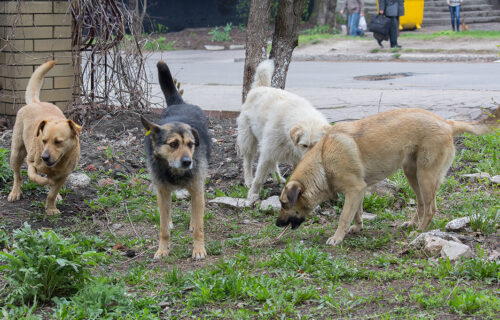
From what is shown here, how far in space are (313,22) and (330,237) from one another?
27013mm

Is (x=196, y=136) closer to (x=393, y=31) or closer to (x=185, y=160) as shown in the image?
(x=185, y=160)

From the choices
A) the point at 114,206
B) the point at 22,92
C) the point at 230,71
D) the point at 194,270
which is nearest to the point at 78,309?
the point at 194,270

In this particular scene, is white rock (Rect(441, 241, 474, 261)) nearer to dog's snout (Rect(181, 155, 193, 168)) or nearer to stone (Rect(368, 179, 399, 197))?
stone (Rect(368, 179, 399, 197))

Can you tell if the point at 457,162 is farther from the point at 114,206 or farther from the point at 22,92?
the point at 22,92

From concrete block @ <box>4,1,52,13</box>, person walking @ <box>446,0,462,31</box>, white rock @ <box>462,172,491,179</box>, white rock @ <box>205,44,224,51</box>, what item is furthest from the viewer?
white rock @ <box>205,44,224,51</box>

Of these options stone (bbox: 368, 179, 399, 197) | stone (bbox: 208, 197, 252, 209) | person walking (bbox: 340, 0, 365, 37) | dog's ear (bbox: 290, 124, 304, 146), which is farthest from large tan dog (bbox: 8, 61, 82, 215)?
person walking (bbox: 340, 0, 365, 37)

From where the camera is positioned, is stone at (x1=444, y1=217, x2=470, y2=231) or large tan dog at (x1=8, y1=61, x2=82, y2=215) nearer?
stone at (x1=444, y1=217, x2=470, y2=231)

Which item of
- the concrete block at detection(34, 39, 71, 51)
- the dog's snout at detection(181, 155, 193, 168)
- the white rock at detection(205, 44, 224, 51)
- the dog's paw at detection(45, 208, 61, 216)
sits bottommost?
the dog's paw at detection(45, 208, 61, 216)

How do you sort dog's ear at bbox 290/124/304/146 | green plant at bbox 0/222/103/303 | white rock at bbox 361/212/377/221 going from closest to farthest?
green plant at bbox 0/222/103/303
white rock at bbox 361/212/377/221
dog's ear at bbox 290/124/304/146

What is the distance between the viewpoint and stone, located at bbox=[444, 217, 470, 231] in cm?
505

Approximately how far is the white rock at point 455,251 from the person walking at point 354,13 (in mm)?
21915

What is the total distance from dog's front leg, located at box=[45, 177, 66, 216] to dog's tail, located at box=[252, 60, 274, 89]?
267 centimetres

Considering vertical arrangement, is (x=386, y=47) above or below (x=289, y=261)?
above

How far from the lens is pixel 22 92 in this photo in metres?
8.65
